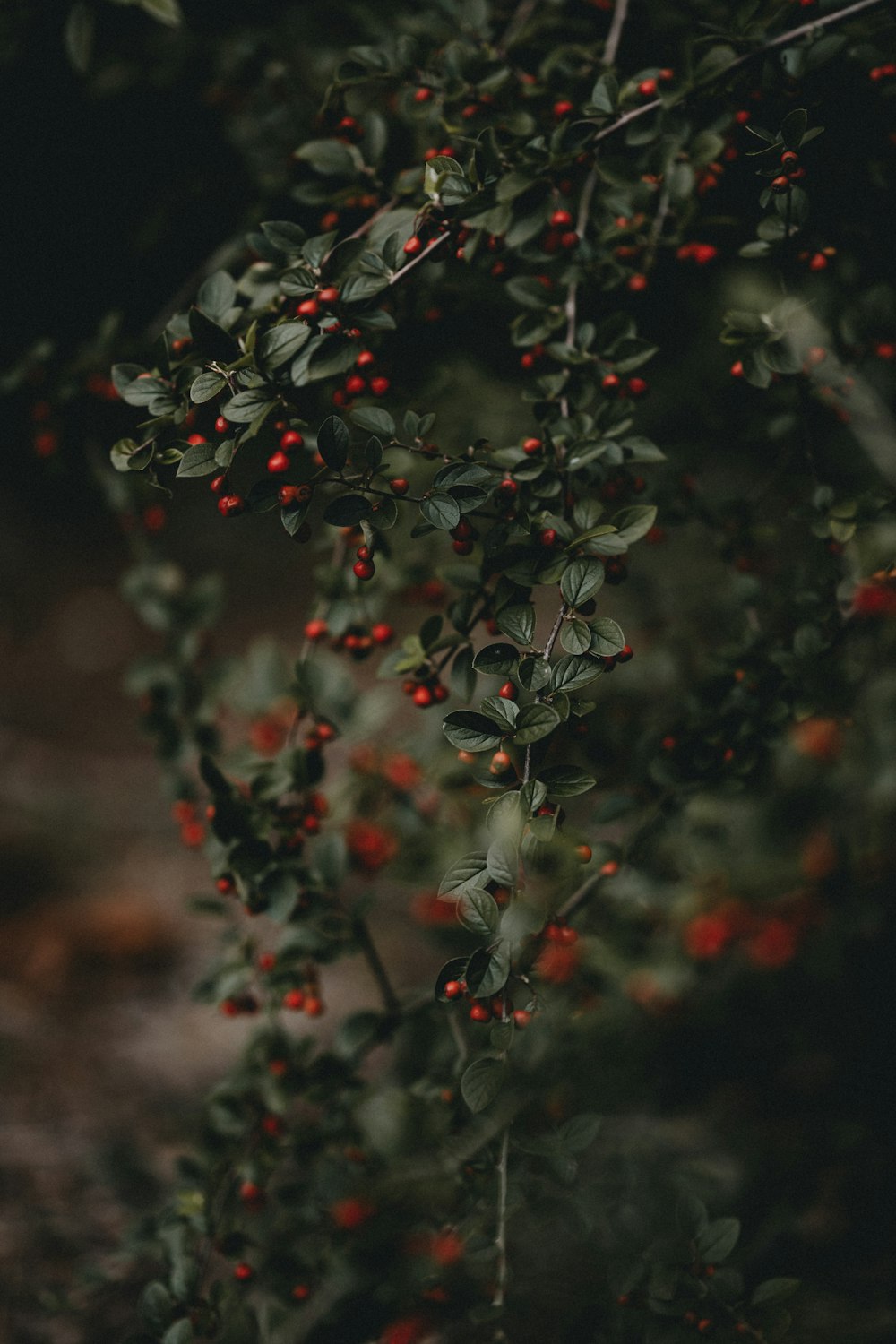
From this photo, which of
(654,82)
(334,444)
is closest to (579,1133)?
(334,444)

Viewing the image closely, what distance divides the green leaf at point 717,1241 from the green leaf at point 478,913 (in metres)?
0.44

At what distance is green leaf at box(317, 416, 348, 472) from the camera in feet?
2.35

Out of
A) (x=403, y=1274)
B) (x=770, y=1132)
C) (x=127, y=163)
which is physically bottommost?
(x=770, y=1132)

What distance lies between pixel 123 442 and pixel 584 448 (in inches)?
17.0

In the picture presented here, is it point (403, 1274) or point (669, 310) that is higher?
point (669, 310)

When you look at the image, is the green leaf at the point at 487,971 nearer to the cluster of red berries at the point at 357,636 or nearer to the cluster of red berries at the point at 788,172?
the cluster of red berries at the point at 357,636

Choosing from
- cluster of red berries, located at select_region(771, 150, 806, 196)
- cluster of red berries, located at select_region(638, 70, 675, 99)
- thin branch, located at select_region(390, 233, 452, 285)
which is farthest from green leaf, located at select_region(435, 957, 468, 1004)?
cluster of red berries, located at select_region(638, 70, 675, 99)

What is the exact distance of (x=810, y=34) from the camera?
846 mm

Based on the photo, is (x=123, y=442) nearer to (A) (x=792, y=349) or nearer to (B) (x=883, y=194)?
(A) (x=792, y=349)

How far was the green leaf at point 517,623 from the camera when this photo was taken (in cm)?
79

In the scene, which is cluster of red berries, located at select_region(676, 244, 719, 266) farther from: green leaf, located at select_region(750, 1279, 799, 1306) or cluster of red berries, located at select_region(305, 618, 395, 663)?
green leaf, located at select_region(750, 1279, 799, 1306)

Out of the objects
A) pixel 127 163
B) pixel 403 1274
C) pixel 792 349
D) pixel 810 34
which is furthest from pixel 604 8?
pixel 403 1274

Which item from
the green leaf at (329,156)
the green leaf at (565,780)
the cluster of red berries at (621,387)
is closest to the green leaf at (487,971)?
the green leaf at (565,780)

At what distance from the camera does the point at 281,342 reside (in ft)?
2.47
